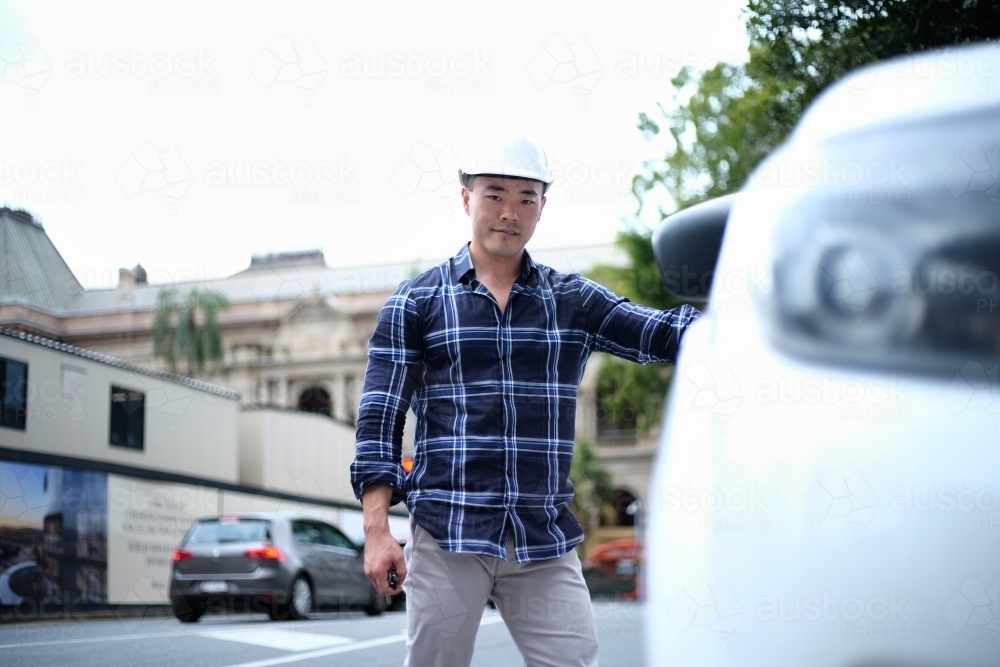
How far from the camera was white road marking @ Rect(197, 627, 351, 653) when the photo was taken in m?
8.48

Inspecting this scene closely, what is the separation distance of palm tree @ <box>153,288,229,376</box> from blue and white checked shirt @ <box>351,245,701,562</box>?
121 feet

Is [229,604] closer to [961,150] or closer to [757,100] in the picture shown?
[757,100]

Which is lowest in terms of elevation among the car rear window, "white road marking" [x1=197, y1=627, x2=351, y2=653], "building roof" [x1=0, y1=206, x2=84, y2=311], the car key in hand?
"white road marking" [x1=197, y1=627, x2=351, y2=653]

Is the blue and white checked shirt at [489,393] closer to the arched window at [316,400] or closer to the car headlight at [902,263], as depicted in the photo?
the car headlight at [902,263]

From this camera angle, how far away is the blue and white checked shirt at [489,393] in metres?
2.76

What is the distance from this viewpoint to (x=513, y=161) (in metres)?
2.93

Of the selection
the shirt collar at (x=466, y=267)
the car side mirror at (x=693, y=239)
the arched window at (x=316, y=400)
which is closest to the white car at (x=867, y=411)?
the car side mirror at (x=693, y=239)

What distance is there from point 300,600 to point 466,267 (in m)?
12.4

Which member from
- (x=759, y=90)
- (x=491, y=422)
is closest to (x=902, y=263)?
(x=491, y=422)

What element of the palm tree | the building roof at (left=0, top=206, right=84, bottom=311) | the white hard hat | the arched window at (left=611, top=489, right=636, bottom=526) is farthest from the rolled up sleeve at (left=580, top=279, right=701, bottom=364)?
the arched window at (left=611, top=489, right=636, bottom=526)

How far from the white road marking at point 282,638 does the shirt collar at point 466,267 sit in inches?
220

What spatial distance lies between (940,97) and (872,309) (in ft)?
1.09

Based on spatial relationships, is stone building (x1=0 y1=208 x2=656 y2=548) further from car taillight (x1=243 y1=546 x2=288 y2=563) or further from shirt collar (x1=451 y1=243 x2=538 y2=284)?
shirt collar (x1=451 y1=243 x2=538 y2=284)

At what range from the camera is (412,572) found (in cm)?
279
